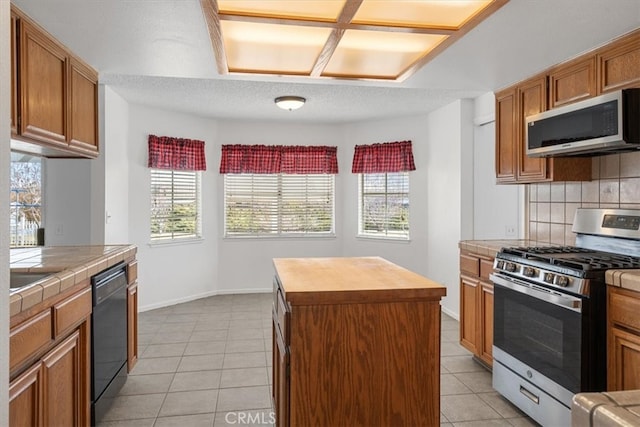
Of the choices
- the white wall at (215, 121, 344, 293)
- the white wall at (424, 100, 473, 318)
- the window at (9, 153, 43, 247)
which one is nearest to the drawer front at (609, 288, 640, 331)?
the white wall at (424, 100, 473, 318)

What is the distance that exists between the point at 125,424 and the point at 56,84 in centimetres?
215

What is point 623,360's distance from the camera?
2018 mm

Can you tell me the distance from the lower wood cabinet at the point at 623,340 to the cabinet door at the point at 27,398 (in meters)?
2.57

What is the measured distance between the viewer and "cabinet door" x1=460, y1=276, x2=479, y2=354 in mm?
3271

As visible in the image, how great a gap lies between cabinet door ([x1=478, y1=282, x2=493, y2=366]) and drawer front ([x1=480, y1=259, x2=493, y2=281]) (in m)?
0.05

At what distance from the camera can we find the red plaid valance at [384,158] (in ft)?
17.6

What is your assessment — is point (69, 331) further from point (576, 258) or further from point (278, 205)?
point (278, 205)

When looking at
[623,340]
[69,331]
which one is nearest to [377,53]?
[623,340]

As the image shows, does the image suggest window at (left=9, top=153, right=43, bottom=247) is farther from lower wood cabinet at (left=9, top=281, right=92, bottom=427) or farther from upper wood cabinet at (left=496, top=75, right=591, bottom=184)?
upper wood cabinet at (left=496, top=75, right=591, bottom=184)

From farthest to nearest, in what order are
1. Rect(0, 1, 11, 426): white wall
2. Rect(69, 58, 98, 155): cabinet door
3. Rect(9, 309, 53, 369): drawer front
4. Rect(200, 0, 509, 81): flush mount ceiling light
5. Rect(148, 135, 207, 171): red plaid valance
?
1. Rect(148, 135, 207, 171): red plaid valance
2. Rect(69, 58, 98, 155): cabinet door
3. Rect(200, 0, 509, 81): flush mount ceiling light
4. Rect(9, 309, 53, 369): drawer front
5. Rect(0, 1, 11, 426): white wall

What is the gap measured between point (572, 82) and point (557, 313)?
163cm

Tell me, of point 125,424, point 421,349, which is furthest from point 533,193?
point 125,424

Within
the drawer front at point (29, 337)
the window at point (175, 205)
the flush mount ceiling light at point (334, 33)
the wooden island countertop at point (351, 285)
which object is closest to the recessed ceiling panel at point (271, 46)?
the flush mount ceiling light at point (334, 33)

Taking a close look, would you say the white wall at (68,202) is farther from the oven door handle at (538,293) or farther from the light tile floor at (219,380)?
the oven door handle at (538,293)
